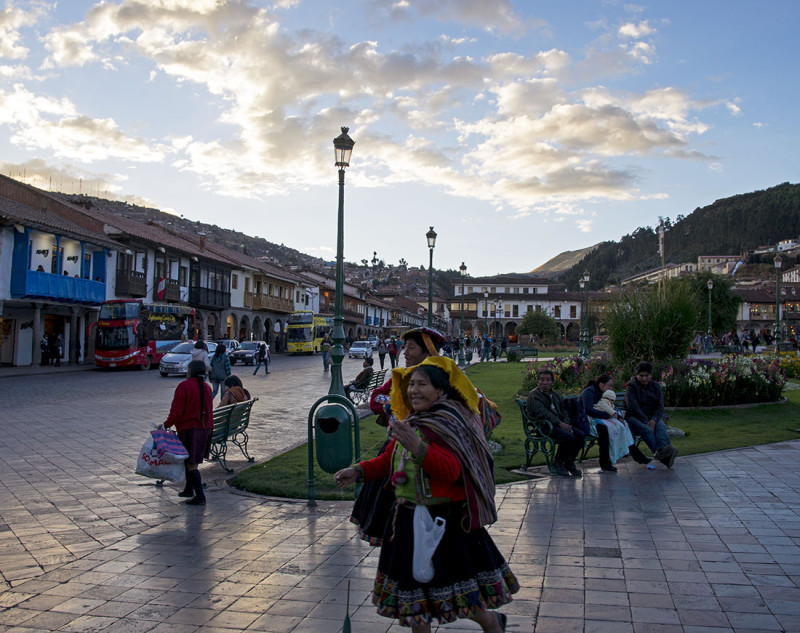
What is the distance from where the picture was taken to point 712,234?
16438 centimetres

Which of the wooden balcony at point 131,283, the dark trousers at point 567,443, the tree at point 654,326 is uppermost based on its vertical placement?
the wooden balcony at point 131,283

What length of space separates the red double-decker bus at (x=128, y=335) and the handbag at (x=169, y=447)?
25317mm

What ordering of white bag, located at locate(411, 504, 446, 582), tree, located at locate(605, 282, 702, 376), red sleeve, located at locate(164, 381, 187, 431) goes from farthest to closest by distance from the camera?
1. tree, located at locate(605, 282, 702, 376)
2. red sleeve, located at locate(164, 381, 187, 431)
3. white bag, located at locate(411, 504, 446, 582)

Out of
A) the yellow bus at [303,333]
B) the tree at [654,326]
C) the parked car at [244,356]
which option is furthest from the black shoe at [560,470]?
the yellow bus at [303,333]

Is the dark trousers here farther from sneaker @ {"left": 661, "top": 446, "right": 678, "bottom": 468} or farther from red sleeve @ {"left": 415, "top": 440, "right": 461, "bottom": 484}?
red sleeve @ {"left": 415, "top": 440, "right": 461, "bottom": 484}

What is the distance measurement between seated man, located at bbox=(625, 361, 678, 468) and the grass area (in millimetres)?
1051

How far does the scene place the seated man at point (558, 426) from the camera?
315 inches

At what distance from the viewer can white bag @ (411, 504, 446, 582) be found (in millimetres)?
2885

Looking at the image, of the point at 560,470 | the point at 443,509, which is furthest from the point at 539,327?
the point at 443,509

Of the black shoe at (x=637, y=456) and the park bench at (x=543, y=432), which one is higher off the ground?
the park bench at (x=543, y=432)

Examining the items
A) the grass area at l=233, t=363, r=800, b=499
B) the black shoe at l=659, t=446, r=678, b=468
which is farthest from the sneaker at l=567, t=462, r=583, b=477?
the black shoe at l=659, t=446, r=678, b=468

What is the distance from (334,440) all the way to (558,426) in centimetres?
285

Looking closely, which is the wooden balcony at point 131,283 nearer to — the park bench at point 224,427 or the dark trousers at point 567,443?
the park bench at point 224,427

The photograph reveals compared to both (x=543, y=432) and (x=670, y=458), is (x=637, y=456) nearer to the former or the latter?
(x=670, y=458)
